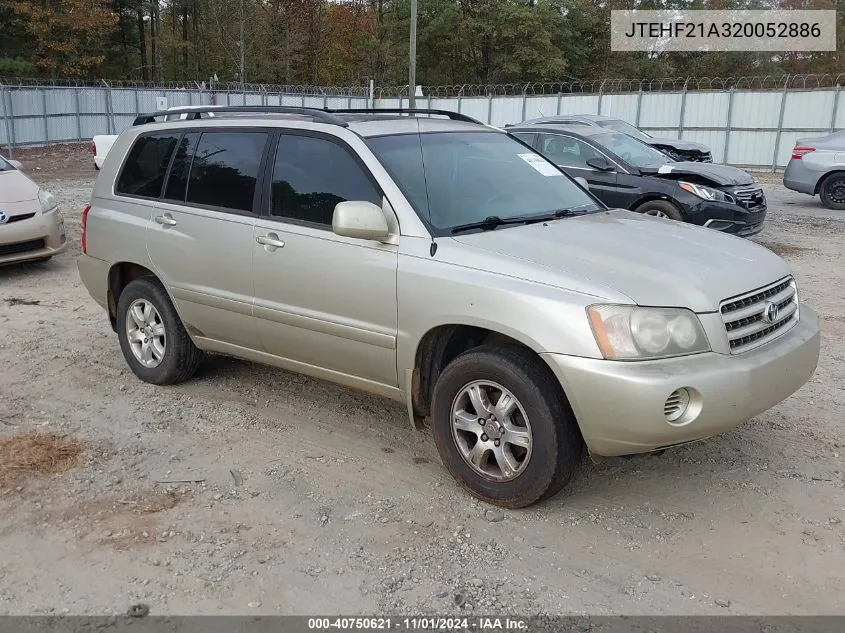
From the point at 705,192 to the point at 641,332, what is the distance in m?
7.05

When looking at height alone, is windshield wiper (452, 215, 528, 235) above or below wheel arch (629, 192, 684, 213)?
above

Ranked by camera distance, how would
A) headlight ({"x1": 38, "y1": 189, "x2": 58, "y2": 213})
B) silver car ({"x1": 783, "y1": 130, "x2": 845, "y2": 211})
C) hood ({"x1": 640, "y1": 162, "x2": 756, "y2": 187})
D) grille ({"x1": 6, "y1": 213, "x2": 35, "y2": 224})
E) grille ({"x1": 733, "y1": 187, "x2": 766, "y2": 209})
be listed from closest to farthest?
grille ({"x1": 6, "y1": 213, "x2": 35, "y2": 224}), headlight ({"x1": 38, "y1": 189, "x2": 58, "y2": 213}), grille ({"x1": 733, "y1": 187, "x2": 766, "y2": 209}), hood ({"x1": 640, "y1": 162, "x2": 756, "y2": 187}), silver car ({"x1": 783, "y1": 130, "x2": 845, "y2": 211})

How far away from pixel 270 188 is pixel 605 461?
2424 mm

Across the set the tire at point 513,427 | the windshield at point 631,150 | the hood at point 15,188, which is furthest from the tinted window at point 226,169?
the windshield at point 631,150

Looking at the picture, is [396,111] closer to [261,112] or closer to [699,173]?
[261,112]

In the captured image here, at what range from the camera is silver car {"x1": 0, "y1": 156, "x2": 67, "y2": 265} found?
8.30 metres

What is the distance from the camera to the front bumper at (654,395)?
10.7ft

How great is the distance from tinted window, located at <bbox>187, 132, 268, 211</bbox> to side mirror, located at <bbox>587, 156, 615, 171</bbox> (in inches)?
252

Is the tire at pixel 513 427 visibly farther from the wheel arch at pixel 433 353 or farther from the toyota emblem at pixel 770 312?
the toyota emblem at pixel 770 312

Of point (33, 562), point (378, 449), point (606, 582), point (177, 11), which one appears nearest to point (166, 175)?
point (378, 449)

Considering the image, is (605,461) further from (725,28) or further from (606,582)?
(725,28)

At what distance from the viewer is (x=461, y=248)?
3.80 meters

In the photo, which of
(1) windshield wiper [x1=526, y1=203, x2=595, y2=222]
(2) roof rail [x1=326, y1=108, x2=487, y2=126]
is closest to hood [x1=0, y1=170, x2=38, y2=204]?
(2) roof rail [x1=326, y1=108, x2=487, y2=126]

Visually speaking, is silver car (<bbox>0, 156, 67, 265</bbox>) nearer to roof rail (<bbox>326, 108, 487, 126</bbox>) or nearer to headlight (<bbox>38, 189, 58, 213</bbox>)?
headlight (<bbox>38, 189, 58, 213</bbox>)
